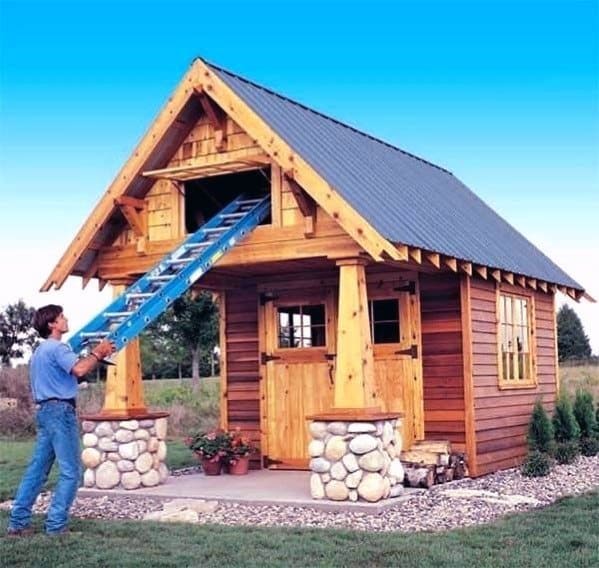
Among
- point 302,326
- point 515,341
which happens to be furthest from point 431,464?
point 515,341

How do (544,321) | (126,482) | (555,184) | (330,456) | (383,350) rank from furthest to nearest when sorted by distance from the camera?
(555,184), (544,321), (383,350), (126,482), (330,456)

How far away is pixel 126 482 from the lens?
431 inches

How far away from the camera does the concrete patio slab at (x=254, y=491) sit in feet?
30.3

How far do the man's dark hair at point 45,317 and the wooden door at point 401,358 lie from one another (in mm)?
4906

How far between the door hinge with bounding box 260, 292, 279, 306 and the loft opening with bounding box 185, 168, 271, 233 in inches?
49.1

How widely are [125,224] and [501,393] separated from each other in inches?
208

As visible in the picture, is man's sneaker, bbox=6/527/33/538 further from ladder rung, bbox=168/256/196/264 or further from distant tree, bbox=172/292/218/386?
distant tree, bbox=172/292/218/386

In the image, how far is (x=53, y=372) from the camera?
26.1 ft

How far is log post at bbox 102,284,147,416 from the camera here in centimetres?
1148

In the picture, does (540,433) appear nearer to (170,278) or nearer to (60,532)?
(170,278)

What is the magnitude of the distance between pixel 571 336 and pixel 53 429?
155 feet

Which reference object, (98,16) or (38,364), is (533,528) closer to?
(38,364)

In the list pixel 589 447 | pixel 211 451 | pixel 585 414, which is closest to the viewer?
pixel 211 451

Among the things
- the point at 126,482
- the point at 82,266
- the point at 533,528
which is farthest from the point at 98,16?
the point at 533,528
